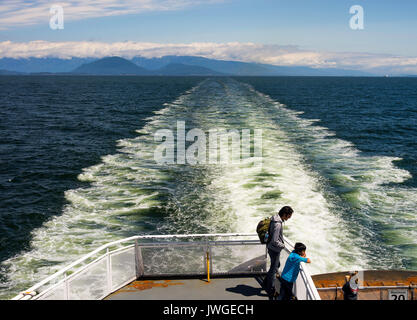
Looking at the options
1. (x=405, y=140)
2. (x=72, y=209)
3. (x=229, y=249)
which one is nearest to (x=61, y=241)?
(x=72, y=209)

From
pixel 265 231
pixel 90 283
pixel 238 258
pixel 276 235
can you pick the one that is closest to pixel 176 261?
pixel 238 258

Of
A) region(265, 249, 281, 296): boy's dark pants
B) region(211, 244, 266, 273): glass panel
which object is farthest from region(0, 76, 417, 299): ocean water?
region(265, 249, 281, 296): boy's dark pants

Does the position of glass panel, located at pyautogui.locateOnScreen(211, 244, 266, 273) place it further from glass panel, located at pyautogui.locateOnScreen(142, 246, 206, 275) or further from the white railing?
glass panel, located at pyautogui.locateOnScreen(142, 246, 206, 275)

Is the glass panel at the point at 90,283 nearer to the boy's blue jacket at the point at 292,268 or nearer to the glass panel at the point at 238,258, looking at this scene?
the glass panel at the point at 238,258

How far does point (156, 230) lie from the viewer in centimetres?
1844

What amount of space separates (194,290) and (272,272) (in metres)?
2.21

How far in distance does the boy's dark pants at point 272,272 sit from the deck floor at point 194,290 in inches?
9.4

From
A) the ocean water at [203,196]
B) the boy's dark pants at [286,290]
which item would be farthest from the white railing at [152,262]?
the ocean water at [203,196]

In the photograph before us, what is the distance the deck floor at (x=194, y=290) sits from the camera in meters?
9.38

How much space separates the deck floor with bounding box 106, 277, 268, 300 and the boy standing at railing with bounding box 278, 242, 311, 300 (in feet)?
3.98

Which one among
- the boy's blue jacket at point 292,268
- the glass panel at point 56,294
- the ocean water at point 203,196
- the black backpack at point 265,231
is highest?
the black backpack at point 265,231

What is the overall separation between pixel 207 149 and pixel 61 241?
19.7 metres
